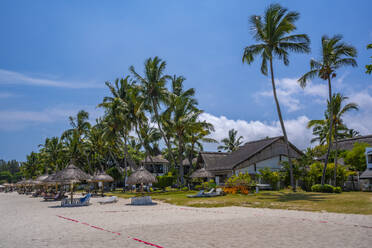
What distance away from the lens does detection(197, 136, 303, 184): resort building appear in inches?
1159

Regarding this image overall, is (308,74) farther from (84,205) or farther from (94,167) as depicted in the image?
(94,167)

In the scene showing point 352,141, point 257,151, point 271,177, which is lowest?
point 271,177

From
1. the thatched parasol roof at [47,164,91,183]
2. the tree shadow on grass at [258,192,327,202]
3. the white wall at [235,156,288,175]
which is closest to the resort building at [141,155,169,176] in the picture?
the white wall at [235,156,288,175]

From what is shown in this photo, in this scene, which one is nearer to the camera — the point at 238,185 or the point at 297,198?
the point at 297,198

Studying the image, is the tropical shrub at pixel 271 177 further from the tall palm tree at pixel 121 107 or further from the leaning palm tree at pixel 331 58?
the tall palm tree at pixel 121 107

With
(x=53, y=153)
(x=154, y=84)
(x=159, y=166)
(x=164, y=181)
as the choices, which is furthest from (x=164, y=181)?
(x=53, y=153)

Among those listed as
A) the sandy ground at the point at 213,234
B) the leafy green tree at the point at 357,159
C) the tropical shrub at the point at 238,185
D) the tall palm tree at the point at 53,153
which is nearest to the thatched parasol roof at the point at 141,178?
the tropical shrub at the point at 238,185

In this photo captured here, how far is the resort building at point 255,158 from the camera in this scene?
96.6ft

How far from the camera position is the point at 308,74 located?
25.1 m

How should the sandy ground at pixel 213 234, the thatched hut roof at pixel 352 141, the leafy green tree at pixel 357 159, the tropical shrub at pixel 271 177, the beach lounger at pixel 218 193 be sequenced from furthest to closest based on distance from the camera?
1. the thatched hut roof at pixel 352 141
2. the leafy green tree at pixel 357 159
3. the tropical shrub at pixel 271 177
4. the beach lounger at pixel 218 193
5. the sandy ground at pixel 213 234

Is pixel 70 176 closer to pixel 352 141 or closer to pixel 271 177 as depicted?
pixel 271 177

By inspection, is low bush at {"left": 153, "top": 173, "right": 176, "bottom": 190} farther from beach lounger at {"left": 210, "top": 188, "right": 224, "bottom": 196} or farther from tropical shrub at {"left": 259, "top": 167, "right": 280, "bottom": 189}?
beach lounger at {"left": 210, "top": 188, "right": 224, "bottom": 196}

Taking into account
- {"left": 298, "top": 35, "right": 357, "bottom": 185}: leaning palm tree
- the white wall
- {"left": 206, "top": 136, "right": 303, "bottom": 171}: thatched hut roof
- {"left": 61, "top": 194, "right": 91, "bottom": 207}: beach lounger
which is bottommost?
{"left": 61, "top": 194, "right": 91, "bottom": 207}: beach lounger

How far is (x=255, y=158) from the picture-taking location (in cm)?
2967
